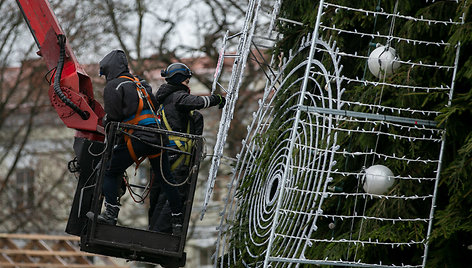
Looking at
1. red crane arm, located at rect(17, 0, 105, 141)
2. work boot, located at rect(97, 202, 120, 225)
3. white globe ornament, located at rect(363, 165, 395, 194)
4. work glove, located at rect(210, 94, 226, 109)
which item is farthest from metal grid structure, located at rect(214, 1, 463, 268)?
red crane arm, located at rect(17, 0, 105, 141)

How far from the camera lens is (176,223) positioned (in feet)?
29.9

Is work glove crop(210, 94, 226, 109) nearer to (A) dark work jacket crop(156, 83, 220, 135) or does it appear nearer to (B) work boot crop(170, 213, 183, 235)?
(A) dark work jacket crop(156, 83, 220, 135)

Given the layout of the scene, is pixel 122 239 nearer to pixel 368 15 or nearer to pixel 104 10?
pixel 368 15

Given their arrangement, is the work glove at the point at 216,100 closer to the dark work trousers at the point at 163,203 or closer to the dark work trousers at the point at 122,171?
the dark work trousers at the point at 163,203

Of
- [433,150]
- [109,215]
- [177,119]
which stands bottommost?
[109,215]

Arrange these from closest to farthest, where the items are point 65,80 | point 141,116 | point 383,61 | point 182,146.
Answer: point 383,61 → point 141,116 → point 182,146 → point 65,80

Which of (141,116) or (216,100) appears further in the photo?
(216,100)

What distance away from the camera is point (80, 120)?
30.9 feet

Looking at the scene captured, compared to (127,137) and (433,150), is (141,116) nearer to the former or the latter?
(127,137)

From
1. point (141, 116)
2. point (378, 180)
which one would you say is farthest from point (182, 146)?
point (378, 180)

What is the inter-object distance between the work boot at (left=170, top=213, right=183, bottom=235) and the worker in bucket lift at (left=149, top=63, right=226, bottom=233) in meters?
0.24

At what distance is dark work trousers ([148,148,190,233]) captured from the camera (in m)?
9.41

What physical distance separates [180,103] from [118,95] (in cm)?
83

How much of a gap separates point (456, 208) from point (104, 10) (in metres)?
19.5
